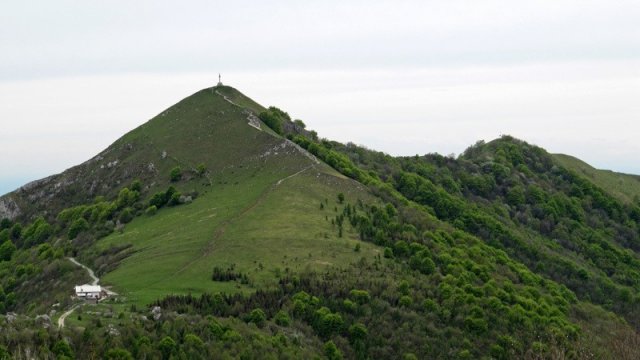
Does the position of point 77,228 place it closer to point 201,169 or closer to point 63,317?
point 201,169

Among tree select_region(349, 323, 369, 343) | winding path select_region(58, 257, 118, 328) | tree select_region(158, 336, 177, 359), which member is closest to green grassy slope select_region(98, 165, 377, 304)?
A: winding path select_region(58, 257, 118, 328)

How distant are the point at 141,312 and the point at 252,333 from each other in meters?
15.0

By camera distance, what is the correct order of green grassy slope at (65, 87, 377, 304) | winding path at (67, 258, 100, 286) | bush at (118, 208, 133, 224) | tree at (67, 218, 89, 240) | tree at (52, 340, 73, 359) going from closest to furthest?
tree at (52, 340, 73, 359)
green grassy slope at (65, 87, 377, 304)
winding path at (67, 258, 100, 286)
bush at (118, 208, 133, 224)
tree at (67, 218, 89, 240)

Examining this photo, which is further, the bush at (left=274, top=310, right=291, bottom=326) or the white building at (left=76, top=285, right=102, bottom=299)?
the white building at (left=76, top=285, right=102, bottom=299)

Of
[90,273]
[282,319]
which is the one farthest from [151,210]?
[282,319]

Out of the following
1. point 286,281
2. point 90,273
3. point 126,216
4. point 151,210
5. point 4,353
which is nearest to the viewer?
point 4,353

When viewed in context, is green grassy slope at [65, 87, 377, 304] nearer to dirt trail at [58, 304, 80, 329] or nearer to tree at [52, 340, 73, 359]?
dirt trail at [58, 304, 80, 329]

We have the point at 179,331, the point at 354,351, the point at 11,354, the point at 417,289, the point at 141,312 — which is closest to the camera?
the point at 11,354

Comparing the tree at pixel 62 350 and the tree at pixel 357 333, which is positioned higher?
the tree at pixel 62 350

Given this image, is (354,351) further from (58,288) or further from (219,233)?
(58,288)

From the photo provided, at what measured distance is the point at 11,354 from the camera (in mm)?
88438

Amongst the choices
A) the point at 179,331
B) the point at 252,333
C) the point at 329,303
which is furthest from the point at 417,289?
the point at 179,331

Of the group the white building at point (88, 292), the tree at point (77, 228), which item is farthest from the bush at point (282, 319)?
the tree at point (77, 228)

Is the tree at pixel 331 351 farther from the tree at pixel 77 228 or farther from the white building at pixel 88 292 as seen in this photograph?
the tree at pixel 77 228
